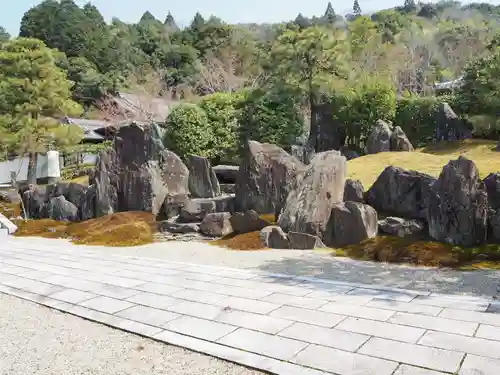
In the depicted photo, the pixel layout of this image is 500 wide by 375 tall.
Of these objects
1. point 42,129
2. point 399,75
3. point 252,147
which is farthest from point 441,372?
point 399,75

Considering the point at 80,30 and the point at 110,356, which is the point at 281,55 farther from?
the point at 80,30

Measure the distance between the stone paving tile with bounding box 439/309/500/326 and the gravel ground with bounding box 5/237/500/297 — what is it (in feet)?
3.03

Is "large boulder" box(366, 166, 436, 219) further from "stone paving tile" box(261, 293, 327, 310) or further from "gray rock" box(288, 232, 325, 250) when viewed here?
"stone paving tile" box(261, 293, 327, 310)

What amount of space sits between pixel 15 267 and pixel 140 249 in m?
2.28

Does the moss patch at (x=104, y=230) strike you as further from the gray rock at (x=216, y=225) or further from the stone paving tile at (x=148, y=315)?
the stone paving tile at (x=148, y=315)

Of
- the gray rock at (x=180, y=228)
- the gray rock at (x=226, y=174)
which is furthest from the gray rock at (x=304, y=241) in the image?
the gray rock at (x=226, y=174)

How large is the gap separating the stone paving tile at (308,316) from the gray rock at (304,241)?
11.5 ft

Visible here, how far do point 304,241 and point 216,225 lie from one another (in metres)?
2.29

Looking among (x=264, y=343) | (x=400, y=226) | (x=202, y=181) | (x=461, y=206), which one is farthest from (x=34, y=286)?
(x=202, y=181)

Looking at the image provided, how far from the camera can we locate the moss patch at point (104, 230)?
382 inches

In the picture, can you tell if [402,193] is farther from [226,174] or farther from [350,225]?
[226,174]

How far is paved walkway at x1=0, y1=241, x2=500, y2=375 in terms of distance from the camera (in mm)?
3232

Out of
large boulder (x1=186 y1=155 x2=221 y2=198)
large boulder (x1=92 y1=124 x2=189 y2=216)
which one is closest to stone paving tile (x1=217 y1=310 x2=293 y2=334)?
large boulder (x1=92 y1=124 x2=189 y2=216)

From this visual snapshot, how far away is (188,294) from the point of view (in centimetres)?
513
